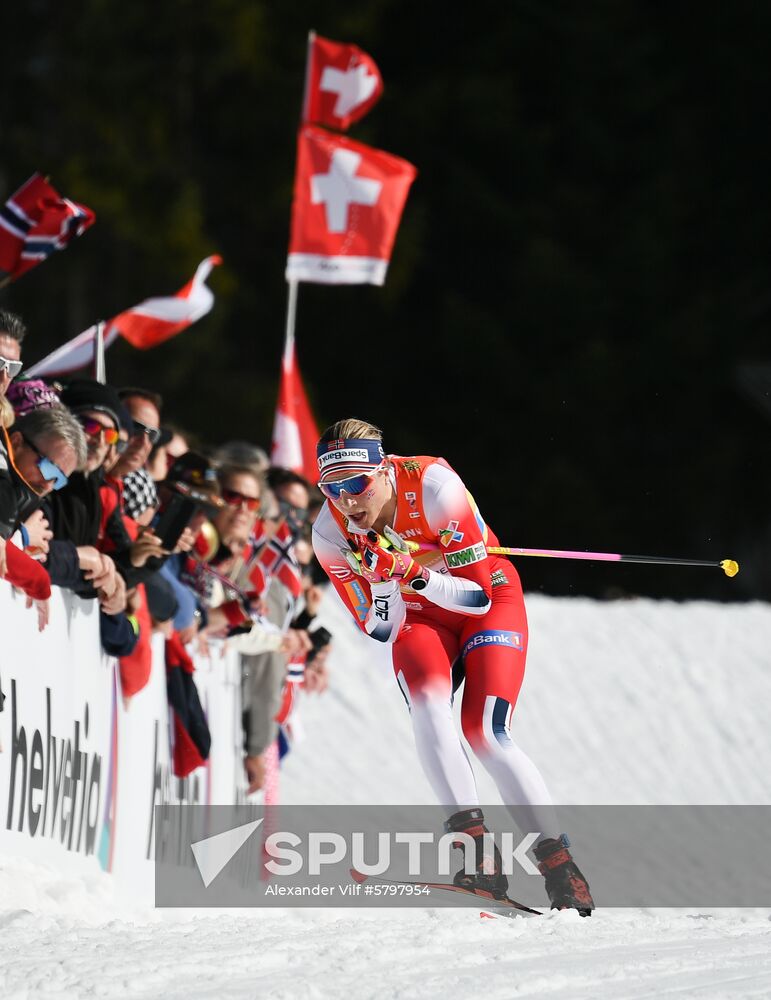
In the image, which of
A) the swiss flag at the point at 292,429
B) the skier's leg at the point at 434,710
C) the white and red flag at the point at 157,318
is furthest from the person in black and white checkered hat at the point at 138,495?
the swiss flag at the point at 292,429

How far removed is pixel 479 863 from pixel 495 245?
21567mm

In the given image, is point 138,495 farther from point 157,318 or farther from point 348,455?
point 157,318

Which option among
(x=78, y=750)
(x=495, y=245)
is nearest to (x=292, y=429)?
(x=78, y=750)

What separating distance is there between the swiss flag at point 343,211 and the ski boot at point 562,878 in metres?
7.74

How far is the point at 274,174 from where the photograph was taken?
2592 centimetres

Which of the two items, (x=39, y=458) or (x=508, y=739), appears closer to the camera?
(x=508, y=739)

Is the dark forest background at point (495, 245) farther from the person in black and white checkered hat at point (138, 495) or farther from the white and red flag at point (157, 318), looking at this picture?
the person in black and white checkered hat at point (138, 495)

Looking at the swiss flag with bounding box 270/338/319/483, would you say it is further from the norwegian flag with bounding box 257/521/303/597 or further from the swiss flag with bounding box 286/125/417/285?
the norwegian flag with bounding box 257/521/303/597

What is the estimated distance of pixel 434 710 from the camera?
211 inches

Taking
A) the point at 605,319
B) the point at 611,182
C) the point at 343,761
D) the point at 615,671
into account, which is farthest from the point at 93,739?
the point at 611,182

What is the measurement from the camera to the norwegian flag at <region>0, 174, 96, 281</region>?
8844mm

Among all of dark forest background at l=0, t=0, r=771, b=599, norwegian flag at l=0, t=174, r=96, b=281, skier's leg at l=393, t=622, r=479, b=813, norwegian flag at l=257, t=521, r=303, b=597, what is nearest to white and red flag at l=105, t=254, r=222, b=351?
norwegian flag at l=0, t=174, r=96, b=281

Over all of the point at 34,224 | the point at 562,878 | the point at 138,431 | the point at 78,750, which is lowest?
the point at 78,750

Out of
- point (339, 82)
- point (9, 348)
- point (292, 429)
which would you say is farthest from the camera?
point (339, 82)
